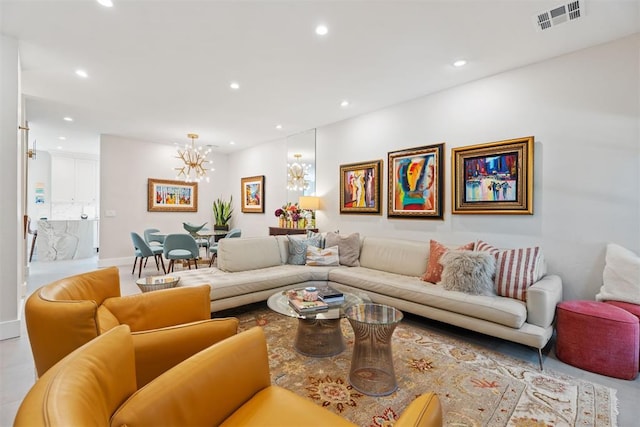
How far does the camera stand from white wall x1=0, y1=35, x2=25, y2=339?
2.65 metres

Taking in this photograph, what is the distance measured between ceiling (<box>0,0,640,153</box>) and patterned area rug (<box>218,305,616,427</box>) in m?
2.79

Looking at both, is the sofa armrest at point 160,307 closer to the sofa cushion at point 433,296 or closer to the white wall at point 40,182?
the sofa cushion at point 433,296

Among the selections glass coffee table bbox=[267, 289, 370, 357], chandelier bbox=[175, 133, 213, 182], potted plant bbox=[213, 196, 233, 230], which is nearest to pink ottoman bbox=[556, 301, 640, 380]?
glass coffee table bbox=[267, 289, 370, 357]

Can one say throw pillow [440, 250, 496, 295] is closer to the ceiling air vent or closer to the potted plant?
the ceiling air vent

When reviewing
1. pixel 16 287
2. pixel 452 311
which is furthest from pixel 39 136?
pixel 452 311

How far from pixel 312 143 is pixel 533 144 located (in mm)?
3529

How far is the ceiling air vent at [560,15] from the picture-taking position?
2.19m

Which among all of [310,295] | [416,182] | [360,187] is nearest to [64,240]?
Result: [360,187]

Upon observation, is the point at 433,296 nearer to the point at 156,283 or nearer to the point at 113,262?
the point at 156,283

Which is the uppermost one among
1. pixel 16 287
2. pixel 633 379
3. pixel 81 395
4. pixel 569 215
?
pixel 569 215

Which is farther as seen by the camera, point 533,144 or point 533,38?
point 533,144

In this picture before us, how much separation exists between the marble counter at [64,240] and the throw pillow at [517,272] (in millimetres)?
8809

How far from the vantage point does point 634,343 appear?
6.70ft

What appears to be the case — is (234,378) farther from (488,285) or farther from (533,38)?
(533,38)
